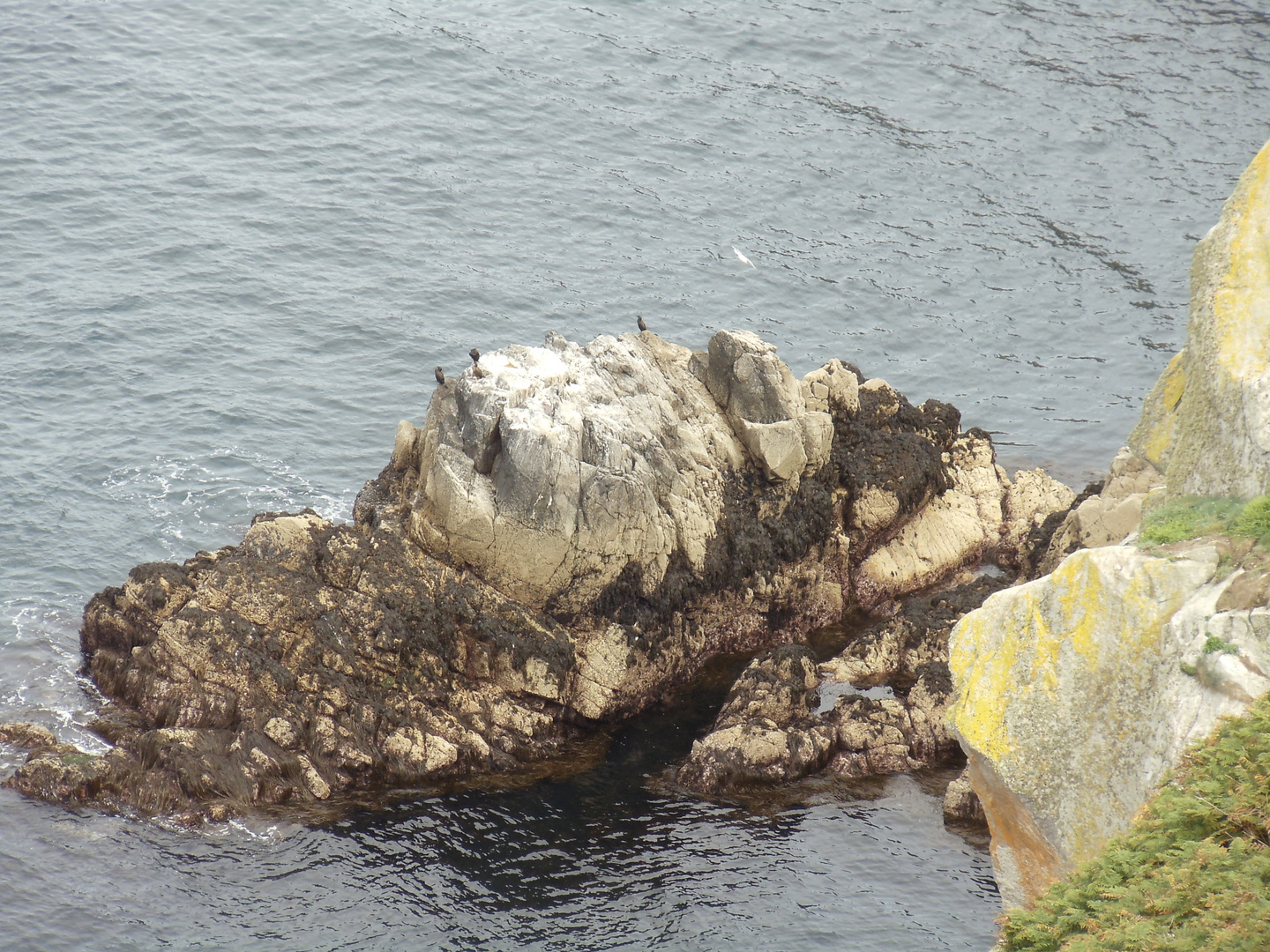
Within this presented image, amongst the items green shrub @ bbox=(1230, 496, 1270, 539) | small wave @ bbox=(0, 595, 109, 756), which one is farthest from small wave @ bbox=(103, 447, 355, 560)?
green shrub @ bbox=(1230, 496, 1270, 539)

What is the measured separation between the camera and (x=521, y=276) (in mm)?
58219

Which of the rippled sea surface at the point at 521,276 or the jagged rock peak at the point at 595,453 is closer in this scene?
the rippled sea surface at the point at 521,276

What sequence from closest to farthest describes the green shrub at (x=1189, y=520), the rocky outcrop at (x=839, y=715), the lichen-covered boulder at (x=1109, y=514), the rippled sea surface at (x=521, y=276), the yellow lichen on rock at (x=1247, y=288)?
the green shrub at (x=1189, y=520) < the yellow lichen on rock at (x=1247, y=288) < the rippled sea surface at (x=521, y=276) < the rocky outcrop at (x=839, y=715) < the lichen-covered boulder at (x=1109, y=514)

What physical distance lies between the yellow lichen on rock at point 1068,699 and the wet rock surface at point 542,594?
37.4 feet

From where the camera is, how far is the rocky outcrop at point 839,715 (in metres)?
32.1

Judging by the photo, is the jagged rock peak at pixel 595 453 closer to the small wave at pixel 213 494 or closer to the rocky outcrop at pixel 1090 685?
the small wave at pixel 213 494

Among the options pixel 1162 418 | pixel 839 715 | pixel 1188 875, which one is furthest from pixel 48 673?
pixel 1188 875

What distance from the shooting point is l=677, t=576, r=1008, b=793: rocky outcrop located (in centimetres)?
3206

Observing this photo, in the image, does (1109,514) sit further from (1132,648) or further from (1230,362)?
(1132,648)

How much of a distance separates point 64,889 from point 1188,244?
54888 mm

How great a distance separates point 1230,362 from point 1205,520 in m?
3.52

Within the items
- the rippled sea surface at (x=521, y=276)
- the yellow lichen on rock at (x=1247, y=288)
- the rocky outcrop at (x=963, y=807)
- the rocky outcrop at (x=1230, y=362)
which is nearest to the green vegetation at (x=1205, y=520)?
the rocky outcrop at (x=1230, y=362)

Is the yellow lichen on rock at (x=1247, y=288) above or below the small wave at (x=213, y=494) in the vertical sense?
above

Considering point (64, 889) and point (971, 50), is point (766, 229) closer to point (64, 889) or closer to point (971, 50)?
point (971, 50)
